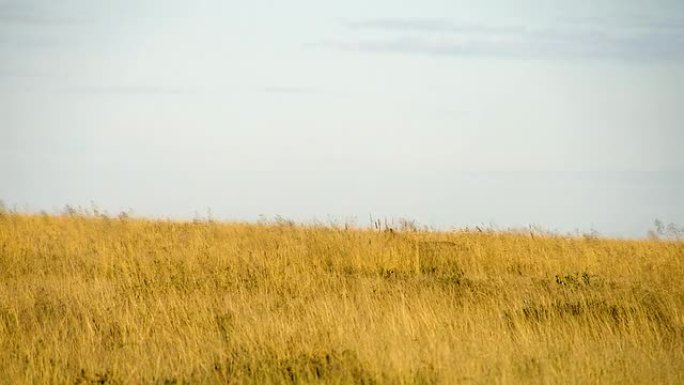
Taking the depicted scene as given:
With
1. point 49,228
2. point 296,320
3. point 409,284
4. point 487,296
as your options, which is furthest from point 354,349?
point 49,228

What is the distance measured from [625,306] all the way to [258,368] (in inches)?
203

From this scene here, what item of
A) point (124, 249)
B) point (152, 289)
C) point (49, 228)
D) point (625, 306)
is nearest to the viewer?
point (625, 306)

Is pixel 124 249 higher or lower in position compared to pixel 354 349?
higher

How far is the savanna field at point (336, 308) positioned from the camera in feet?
24.8

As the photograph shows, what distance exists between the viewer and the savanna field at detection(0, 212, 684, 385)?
756 centimetres

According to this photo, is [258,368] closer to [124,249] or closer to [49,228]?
[124,249]

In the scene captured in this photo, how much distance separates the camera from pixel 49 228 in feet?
59.3

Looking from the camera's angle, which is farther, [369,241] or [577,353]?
[369,241]

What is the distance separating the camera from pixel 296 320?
9508 mm

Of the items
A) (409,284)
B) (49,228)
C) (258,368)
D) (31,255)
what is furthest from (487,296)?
(49,228)

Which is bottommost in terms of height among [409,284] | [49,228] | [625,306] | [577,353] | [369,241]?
[577,353]

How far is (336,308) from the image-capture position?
10.2 meters

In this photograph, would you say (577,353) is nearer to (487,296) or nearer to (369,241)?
(487,296)

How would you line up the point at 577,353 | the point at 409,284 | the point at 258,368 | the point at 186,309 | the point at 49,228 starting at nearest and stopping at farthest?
the point at 258,368 < the point at 577,353 < the point at 186,309 < the point at 409,284 < the point at 49,228
